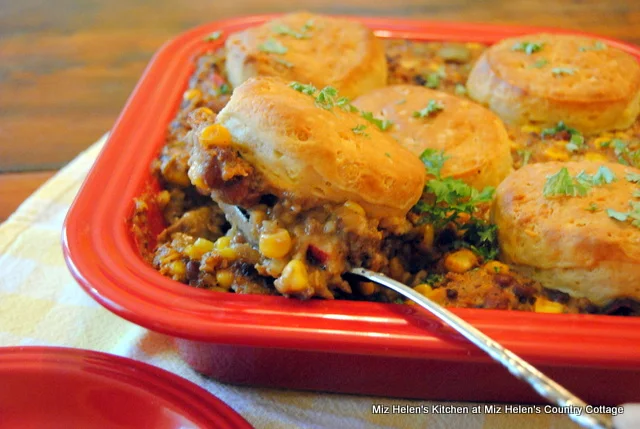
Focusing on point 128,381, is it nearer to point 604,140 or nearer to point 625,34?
point 604,140

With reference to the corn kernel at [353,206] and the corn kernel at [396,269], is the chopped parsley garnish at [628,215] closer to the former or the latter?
the corn kernel at [396,269]

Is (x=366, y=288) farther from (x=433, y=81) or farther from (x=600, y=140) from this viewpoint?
(x=433, y=81)

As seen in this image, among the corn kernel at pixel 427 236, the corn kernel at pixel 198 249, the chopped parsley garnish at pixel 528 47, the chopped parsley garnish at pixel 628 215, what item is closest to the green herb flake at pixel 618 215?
the chopped parsley garnish at pixel 628 215

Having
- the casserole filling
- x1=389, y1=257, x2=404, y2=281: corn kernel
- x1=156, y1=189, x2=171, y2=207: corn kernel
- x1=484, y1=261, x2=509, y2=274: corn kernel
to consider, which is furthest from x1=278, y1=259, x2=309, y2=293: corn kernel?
x1=156, y1=189, x2=171, y2=207: corn kernel

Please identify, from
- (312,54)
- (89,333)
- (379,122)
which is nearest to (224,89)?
(312,54)

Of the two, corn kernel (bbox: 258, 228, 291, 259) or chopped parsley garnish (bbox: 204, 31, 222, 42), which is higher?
chopped parsley garnish (bbox: 204, 31, 222, 42)

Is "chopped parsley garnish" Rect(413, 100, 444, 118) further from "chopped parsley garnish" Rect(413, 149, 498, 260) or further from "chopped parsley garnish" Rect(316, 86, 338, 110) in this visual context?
"chopped parsley garnish" Rect(316, 86, 338, 110)
